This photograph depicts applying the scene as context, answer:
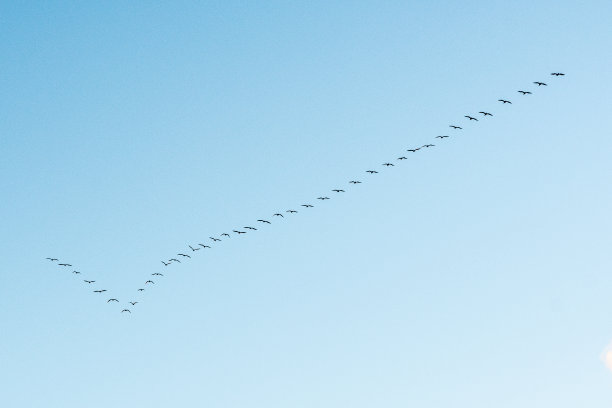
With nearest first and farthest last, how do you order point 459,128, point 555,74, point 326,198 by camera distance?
point 555,74 < point 459,128 < point 326,198

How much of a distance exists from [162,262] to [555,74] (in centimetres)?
6680

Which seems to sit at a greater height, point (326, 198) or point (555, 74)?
point (555, 74)

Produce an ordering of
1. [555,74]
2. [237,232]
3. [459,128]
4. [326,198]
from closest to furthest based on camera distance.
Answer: [555,74], [459,128], [326,198], [237,232]

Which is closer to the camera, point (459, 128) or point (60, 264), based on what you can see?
point (459, 128)

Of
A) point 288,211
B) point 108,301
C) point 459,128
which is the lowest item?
point 108,301

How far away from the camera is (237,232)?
144 meters

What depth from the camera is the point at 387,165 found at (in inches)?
5074

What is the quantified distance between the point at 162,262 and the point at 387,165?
42205mm

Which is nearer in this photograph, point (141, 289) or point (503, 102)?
point (503, 102)

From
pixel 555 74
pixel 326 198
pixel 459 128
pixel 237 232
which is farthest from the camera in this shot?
pixel 237 232

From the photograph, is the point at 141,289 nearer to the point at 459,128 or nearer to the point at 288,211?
the point at 288,211

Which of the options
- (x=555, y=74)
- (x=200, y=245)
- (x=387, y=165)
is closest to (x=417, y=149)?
(x=387, y=165)

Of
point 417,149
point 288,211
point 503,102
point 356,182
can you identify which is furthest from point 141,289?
point 503,102

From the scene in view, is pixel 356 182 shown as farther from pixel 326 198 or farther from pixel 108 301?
pixel 108 301
